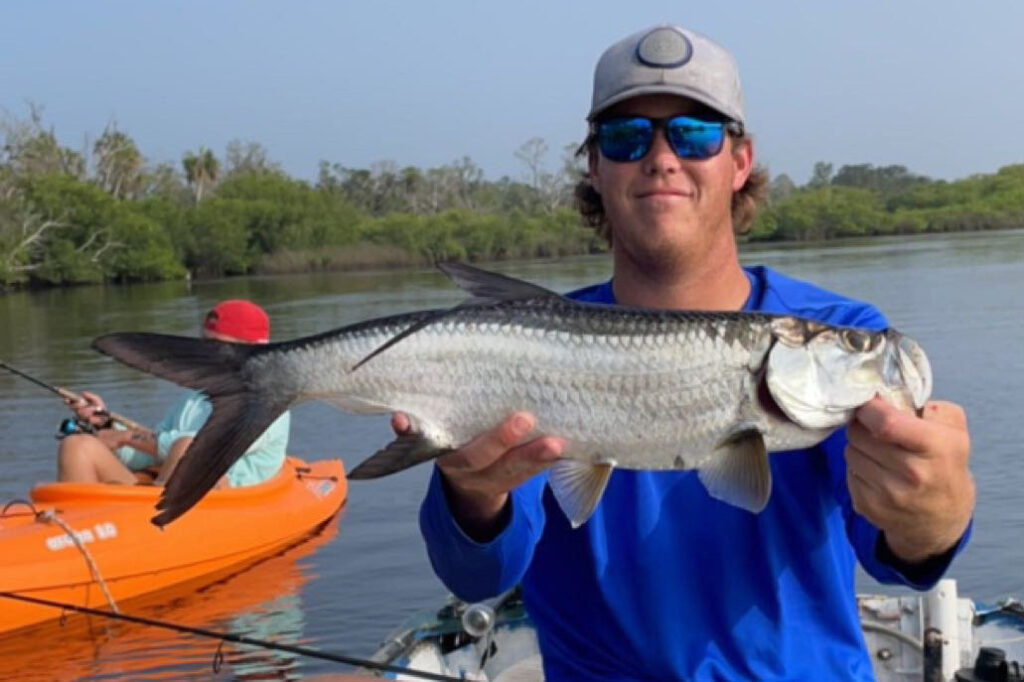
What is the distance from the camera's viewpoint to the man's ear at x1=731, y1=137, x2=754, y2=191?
3.64m

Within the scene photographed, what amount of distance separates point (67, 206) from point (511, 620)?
68.4 meters

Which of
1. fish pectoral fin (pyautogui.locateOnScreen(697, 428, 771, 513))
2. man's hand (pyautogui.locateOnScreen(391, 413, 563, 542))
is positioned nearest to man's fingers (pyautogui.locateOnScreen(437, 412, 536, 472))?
man's hand (pyautogui.locateOnScreen(391, 413, 563, 542))

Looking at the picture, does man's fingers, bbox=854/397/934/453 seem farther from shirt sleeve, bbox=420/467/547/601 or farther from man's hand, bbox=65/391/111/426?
man's hand, bbox=65/391/111/426

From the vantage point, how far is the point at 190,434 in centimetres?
977

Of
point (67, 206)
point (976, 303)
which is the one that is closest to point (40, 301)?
point (67, 206)

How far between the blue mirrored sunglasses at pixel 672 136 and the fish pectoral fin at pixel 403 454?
1.01 m

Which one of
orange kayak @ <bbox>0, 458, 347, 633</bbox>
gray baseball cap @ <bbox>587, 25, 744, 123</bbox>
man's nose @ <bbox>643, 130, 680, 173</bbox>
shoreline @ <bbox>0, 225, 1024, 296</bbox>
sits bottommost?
shoreline @ <bbox>0, 225, 1024, 296</bbox>

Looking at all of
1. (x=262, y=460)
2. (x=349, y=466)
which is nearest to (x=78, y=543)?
(x=262, y=460)

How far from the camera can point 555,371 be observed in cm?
294

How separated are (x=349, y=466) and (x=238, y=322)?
23.6 ft

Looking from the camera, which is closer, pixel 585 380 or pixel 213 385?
pixel 585 380

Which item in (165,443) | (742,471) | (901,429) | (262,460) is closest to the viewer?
(901,429)

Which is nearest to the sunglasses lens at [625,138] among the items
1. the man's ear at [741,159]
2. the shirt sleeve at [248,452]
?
the man's ear at [741,159]

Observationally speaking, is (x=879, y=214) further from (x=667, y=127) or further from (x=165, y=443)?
(x=667, y=127)
